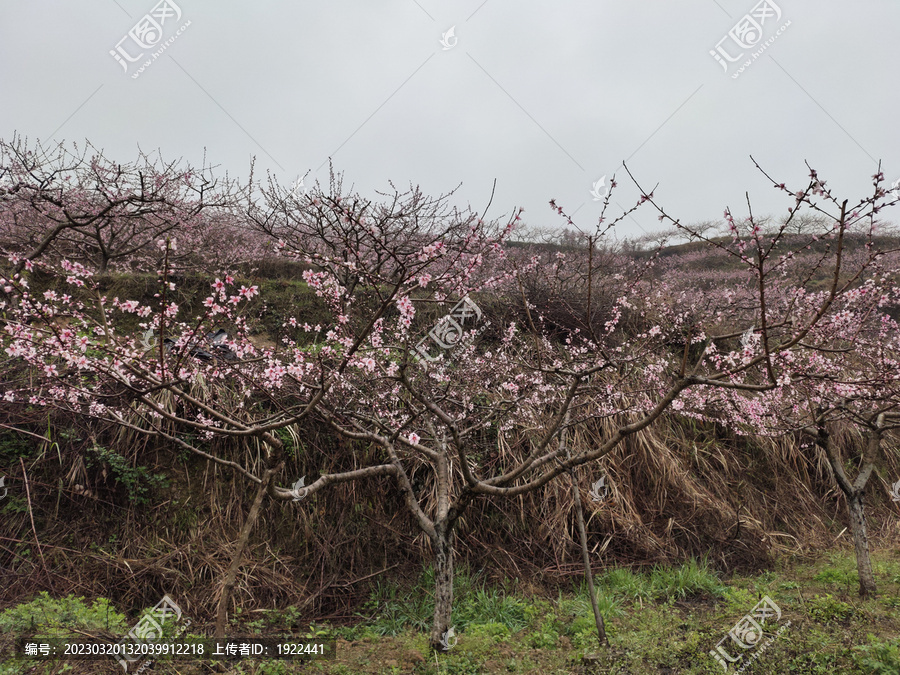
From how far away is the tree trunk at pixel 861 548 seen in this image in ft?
13.7

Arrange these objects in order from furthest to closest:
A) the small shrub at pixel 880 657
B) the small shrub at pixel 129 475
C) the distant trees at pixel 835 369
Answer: the small shrub at pixel 129 475 < the small shrub at pixel 880 657 < the distant trees at pixel 835 369

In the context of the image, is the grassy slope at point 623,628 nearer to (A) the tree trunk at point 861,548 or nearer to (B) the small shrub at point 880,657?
(B) the small shrub at point 880,657

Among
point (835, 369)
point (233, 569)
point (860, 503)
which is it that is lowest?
point (860, 503)

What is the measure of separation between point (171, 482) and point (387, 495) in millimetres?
2184

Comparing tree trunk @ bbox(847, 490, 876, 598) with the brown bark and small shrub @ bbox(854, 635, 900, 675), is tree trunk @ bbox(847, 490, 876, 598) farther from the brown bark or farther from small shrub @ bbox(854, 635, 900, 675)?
the brown bark

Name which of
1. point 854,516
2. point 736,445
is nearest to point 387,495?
point 854,516

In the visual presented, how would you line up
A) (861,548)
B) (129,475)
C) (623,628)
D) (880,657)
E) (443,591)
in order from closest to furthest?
(880,657)
(443,591)
(623,628)
(861,548)
(129,475)

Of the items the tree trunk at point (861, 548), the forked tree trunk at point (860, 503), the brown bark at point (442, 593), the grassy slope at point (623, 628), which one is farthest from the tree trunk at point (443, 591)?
the tree trunk at point (861, 548)

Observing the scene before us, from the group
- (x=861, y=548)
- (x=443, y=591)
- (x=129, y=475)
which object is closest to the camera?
(x=443, y=591)

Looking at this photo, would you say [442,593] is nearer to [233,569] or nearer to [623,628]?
[233,569]

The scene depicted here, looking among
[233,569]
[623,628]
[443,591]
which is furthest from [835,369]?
[233,569]

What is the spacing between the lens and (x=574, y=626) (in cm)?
370

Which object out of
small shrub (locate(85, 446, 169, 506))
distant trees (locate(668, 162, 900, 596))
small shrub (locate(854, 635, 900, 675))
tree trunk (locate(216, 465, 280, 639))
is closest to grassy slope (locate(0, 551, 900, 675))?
small shrub (locate(854, 635, 900, 675))

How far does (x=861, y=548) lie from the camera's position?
13.9 ft
